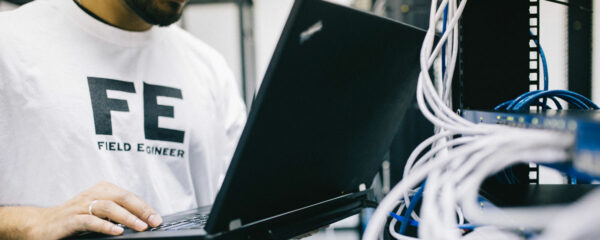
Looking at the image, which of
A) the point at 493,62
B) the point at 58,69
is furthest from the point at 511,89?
the point at 58,69

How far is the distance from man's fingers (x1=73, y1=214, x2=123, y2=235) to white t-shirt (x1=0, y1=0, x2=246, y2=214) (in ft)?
1.09

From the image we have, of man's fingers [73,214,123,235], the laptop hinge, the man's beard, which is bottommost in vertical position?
man's fingers [73,214,123,235]

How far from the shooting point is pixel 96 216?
1.61 ft

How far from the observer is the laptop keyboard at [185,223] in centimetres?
46

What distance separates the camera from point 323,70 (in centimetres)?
37

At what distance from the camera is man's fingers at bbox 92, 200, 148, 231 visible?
470 mm

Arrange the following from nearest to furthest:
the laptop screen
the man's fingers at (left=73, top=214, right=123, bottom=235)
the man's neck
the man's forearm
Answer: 1. the laptop screen
2. the man's fingers at (left=73, top=214, right=123, bottom=235)
3. the man's forearm
4. the man's neck

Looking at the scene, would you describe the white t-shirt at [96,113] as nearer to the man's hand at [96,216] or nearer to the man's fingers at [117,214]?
the man's hand at [96,216]

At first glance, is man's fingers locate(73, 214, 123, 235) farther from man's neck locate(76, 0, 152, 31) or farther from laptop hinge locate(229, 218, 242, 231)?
man's neck locate(76, 0, 152, 31)

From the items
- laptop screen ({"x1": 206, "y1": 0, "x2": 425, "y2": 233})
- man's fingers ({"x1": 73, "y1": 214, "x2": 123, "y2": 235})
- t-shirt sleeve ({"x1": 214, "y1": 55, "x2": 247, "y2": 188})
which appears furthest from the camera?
t-shirt sleeve ({"x1": 214, "y1": 55, "x2": 247, "y2": 188})

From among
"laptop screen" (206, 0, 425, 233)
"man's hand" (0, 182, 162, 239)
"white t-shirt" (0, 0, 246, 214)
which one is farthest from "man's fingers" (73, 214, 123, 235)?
"white t-shirt" (0, 0, 246, 214)

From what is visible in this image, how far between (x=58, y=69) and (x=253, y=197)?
67 cm

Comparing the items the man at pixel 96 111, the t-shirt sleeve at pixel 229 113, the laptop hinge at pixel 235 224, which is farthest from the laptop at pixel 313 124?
the t-shirt sleeve at pixel 229 113

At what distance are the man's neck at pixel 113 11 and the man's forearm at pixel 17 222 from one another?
476 mm
